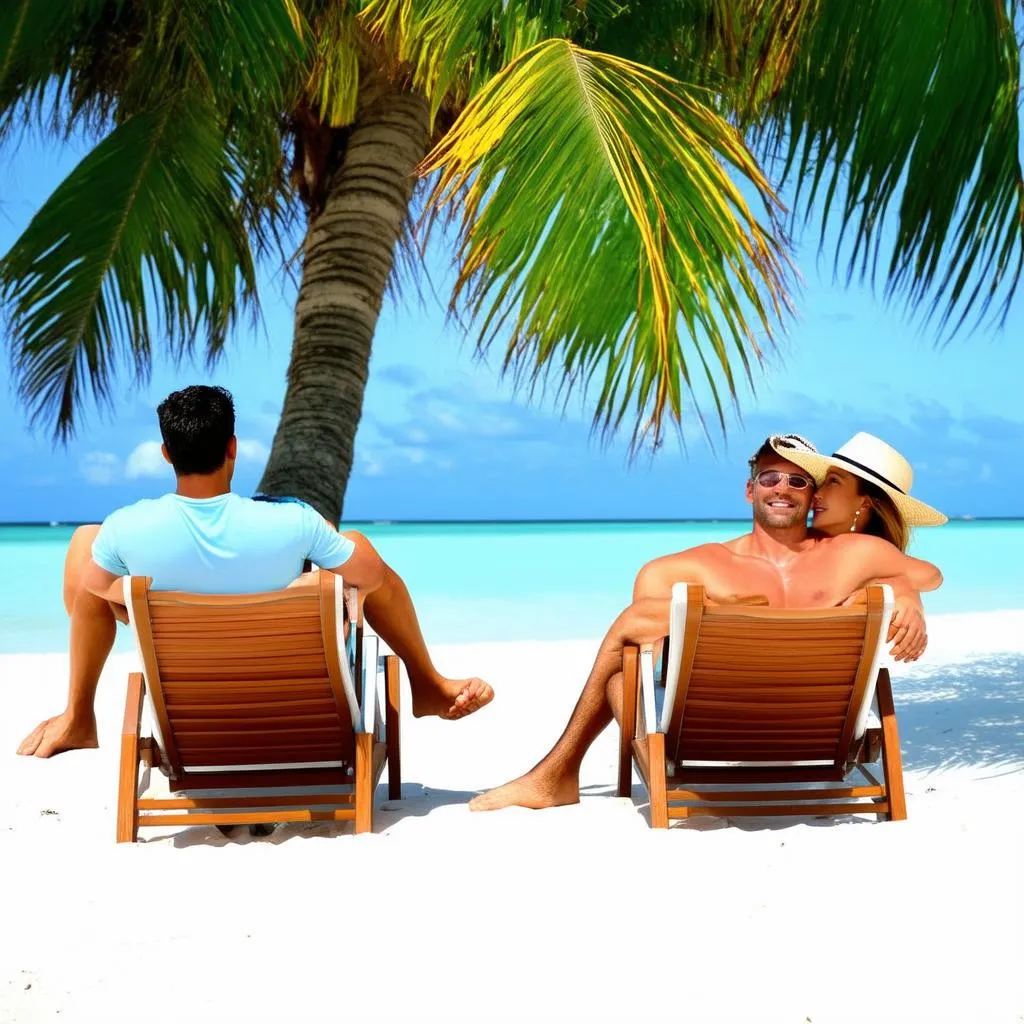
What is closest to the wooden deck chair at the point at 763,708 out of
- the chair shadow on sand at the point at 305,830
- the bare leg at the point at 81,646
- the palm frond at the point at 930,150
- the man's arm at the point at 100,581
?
the chair shadow on sand at the point at 305,830

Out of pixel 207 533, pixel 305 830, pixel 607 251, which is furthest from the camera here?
pixel 607 251

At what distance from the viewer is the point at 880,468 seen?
3453mm

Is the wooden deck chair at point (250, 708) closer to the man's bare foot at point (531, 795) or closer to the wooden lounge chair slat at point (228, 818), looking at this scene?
the wooden lounge chair slat at point (228, 818)

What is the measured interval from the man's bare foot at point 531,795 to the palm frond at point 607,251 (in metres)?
1.21

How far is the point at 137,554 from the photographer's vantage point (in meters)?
3.04

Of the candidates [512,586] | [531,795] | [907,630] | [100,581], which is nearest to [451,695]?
[531,795]

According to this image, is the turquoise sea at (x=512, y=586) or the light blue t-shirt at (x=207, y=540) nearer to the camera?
the light blue t-shirt at (x=207, y=540)

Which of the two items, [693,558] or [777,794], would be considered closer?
[777,794]

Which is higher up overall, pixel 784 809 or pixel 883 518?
pixel 883 518

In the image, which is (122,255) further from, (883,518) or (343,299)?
(883,518)

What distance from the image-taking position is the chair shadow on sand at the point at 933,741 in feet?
11.0

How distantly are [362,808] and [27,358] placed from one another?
4.69 metres

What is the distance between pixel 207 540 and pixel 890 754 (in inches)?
67.2

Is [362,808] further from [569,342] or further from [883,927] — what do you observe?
[569,342]
